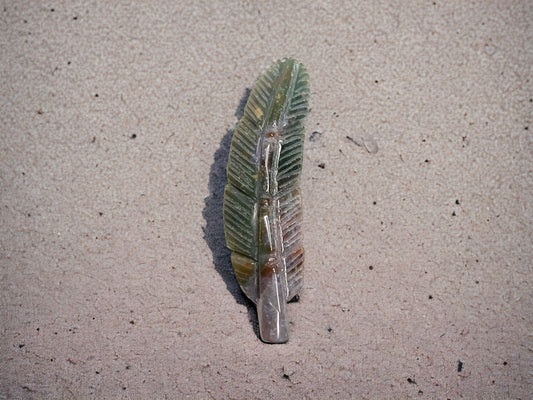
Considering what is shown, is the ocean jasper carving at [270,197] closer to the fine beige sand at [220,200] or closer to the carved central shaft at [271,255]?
the carved central shaft at [271,255]

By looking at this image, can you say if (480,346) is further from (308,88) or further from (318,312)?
(308,88)

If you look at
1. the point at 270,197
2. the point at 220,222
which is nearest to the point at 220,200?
the point at 220,222

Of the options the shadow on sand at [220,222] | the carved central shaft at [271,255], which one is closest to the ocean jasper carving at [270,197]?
the carved central shaft at [271,255]

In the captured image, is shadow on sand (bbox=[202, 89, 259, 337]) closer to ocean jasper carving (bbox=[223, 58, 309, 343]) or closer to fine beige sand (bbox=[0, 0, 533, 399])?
fine beige sand (bbox=[0, 0, 533, 399])

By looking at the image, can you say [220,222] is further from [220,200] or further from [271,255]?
[271,255]

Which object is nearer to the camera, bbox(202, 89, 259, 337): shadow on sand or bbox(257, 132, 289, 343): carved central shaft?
bbox(257, 132, 289, 343): carved central shaft

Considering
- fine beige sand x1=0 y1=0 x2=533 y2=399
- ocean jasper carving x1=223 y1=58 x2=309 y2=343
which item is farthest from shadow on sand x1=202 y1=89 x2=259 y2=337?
ocean jasper carving x1=223 y1=58 x2=309 y2=343
